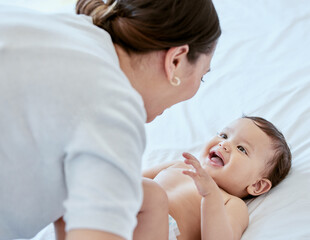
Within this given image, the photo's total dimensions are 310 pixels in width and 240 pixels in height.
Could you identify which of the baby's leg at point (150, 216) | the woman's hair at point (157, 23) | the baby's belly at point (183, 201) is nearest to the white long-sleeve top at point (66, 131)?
the woman's hair at point (157, 23)

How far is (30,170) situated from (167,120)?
3.43 ft

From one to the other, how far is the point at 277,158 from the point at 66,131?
3.03 ft

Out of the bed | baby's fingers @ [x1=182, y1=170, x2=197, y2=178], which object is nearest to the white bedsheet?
the bed

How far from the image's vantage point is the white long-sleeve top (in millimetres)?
642

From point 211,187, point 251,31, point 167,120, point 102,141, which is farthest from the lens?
point 251,31

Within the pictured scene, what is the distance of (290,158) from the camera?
144cm

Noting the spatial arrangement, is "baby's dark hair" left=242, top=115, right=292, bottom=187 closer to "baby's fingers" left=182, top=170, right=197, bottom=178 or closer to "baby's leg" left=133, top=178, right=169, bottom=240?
"baby's fingers" left=182, top=170, right=197, bottom=178

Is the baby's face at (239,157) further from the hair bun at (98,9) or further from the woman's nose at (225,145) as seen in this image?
the hair bun at (98,9)

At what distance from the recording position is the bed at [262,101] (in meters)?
1.27

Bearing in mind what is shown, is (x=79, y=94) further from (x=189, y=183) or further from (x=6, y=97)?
(x=189, y=183)

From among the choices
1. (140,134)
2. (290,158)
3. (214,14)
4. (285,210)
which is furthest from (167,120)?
(140,134)

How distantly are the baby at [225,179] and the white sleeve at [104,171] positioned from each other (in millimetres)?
521

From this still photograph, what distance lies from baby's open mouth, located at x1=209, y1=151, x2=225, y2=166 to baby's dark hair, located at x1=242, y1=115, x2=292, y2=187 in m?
0.15

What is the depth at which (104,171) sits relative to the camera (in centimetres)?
64
